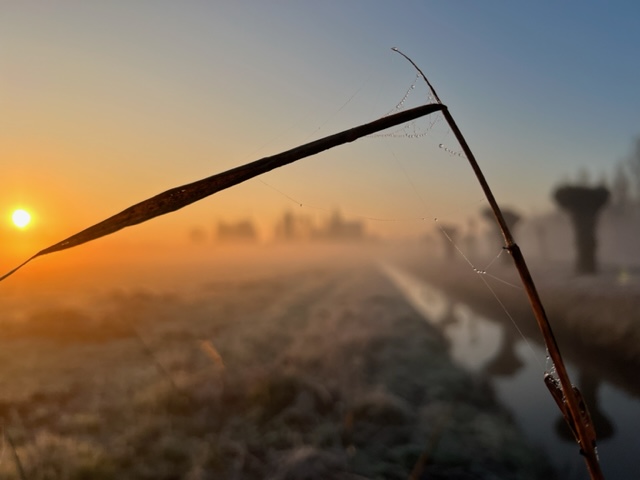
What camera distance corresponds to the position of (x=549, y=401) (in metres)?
15.5

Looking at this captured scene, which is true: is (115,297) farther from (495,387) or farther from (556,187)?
(556,187)

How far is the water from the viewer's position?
10938mm

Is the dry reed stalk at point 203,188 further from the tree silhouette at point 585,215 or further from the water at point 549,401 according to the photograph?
the tree silhouette at point 585,215

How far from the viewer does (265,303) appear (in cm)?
3731

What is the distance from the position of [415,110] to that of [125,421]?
1215 cm

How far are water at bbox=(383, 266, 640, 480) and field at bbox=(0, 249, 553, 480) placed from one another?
0.81 metres

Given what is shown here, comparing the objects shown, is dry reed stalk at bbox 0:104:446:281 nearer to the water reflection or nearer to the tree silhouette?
the water reflection

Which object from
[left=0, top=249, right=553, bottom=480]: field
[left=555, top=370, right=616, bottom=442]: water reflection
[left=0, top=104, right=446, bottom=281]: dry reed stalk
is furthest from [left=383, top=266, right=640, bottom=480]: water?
[left=0, top=104, right=446, bottom=281]: dry reed stalk

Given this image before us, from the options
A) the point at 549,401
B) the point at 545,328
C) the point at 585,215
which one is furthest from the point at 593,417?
the point at 585,215

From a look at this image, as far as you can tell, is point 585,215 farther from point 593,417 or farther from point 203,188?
point 203,188

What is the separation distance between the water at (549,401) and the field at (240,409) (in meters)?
0.81

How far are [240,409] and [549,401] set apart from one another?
1163 cm

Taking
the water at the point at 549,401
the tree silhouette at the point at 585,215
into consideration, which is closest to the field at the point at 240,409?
the water at the point at 549,401

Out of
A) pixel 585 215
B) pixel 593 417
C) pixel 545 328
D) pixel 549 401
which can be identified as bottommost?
pixel 545 328
